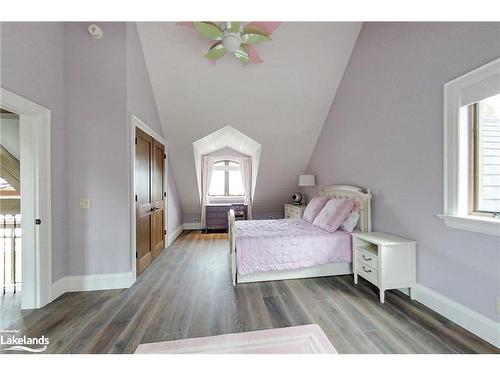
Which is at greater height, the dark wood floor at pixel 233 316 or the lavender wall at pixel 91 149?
the lavender wall at pixel 91 149

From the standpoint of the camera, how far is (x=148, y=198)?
120 inches

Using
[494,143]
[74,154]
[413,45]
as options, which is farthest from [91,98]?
[494,143]

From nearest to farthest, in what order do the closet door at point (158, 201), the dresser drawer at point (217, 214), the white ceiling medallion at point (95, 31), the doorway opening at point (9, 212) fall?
the white ceiling medallion at point (95, 31)
the doorway opening at point (9, 212)
the closet door at point (158, 201)
the dresser drawer at point (217, 214)

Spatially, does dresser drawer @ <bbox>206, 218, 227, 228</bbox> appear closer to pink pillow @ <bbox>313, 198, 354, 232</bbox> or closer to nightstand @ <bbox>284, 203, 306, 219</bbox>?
nightstand @ <bbox>284, 203, 306, 219</bbox>

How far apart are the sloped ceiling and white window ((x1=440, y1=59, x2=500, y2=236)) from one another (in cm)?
180

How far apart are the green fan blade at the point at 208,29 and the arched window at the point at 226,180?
3.81 m

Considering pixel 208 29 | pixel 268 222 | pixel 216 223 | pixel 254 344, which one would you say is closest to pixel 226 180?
pixel 216 223

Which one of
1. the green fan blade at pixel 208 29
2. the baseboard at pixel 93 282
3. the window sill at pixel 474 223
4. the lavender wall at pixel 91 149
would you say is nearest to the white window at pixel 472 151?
the window sill at pixel 474 223

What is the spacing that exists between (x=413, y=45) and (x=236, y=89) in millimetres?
2284

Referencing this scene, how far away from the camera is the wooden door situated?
107 inches

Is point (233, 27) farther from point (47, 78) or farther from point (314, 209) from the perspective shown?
point (314, 209)

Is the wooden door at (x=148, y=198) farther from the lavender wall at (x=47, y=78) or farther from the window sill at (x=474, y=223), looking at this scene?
the window sill at (x=474, y=223)

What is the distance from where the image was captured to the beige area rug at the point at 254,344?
1.41 m

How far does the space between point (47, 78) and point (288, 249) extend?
3208mm
